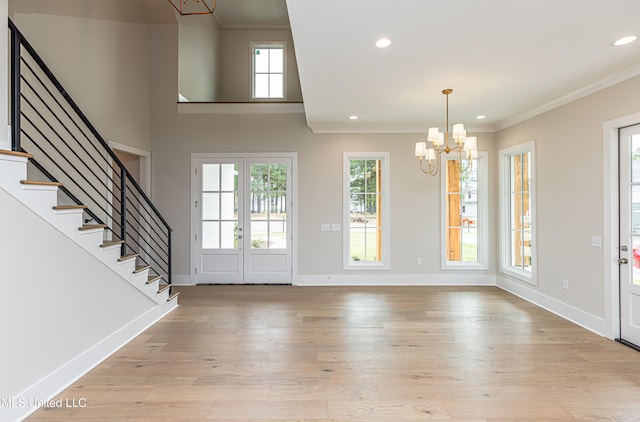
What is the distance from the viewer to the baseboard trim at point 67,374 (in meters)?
2.08

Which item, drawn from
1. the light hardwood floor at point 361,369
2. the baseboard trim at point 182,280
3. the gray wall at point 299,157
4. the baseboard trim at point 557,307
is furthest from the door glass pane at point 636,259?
→ the baseboard trim at point 182,280

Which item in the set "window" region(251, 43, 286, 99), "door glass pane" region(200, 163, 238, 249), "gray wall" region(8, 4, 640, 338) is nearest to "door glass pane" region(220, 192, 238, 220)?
"door glass pane" region(200, 163, 238, 249)

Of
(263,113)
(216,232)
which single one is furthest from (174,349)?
(263,113)

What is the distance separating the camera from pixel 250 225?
Result: 18.7 ft

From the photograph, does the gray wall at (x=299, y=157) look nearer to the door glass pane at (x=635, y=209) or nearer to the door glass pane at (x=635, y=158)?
the door glass pane at (x=635, y=158)

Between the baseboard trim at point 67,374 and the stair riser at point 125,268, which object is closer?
the baseboard trim at point 67,374

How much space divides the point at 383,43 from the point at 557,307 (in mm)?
3816

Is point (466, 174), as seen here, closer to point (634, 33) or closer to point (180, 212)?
point (634, 33)

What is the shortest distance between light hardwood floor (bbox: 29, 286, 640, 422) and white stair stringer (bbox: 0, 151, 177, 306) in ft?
2.59

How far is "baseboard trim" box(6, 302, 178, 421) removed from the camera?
6.82 ft

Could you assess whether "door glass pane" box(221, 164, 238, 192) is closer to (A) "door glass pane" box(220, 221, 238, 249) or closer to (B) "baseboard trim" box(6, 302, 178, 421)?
(A) "door glass pane" box(220, 221, 238, 249)

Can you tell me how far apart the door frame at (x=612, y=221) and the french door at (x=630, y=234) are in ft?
0.10

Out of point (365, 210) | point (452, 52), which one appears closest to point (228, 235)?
point (365, 210)

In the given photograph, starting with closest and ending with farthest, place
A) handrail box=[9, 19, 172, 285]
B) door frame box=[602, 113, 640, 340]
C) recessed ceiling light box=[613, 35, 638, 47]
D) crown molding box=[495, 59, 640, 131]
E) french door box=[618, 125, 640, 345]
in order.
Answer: handrail box=[9, 19, 172, 285] → recessed ceiling light box=[613, 35, 638, 47] → crown molding box=[495, 59, 640, 131] → french door box=[618, 125, 640, 345] → door frame box=[602, 113, 640, 340]
